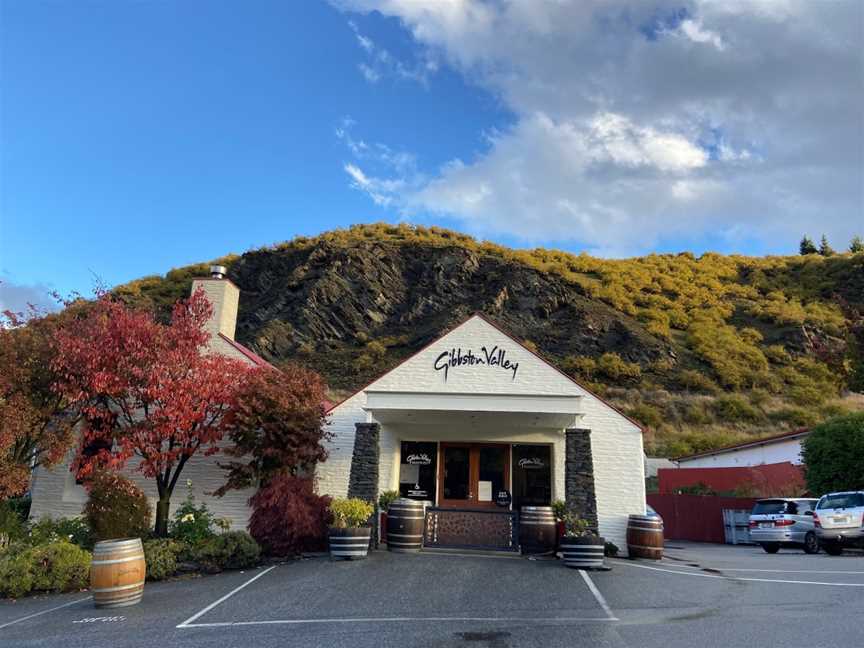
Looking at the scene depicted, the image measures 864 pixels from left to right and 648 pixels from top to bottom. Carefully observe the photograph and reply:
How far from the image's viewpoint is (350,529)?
12422 millimetres

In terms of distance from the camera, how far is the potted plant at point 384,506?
14859 millimetres

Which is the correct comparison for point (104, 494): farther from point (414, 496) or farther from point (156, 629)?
point (414, 496)

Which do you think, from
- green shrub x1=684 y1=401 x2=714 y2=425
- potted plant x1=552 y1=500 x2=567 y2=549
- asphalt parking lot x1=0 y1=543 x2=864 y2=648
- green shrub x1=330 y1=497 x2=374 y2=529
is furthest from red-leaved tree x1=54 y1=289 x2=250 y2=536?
green shrub x1=684 y1=401 x2=714 y2=425

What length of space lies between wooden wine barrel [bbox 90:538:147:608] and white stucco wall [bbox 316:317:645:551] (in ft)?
21.6

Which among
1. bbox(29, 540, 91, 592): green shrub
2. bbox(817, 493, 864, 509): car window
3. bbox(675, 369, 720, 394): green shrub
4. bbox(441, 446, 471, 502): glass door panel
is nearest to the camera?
bbox(29, 540, 91, 592): green shrub

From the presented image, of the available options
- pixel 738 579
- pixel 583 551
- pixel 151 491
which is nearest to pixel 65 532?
pixel 151 491

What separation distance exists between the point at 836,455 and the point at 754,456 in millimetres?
5941

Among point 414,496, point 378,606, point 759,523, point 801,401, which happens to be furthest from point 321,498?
point 801,401

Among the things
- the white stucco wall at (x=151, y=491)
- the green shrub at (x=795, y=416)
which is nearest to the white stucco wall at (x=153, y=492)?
the white stucco wall at (x=151, y=491)

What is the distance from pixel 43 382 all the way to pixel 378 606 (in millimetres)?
8608

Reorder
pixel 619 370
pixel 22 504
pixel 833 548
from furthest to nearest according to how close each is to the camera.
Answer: pixel 619 370
pixel 22 504
pixel 833 548

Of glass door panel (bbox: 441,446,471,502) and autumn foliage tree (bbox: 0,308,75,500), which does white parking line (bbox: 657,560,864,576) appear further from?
autumn foliage tree (bbox: 0,308,75,500)

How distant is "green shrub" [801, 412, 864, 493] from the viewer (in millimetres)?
20172

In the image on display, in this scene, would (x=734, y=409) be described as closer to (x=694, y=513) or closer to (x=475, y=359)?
(x=694, y=513)
